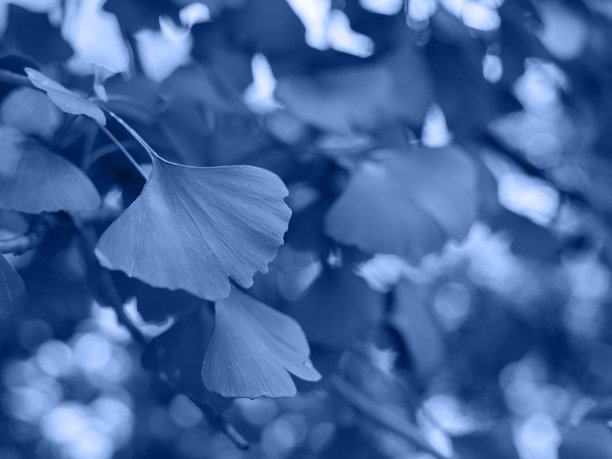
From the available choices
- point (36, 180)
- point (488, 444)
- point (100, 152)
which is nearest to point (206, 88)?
point (100, 152)

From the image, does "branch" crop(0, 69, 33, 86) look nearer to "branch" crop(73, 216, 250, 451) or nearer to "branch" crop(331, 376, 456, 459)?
"branch" crop(73, 216, 250, 451)

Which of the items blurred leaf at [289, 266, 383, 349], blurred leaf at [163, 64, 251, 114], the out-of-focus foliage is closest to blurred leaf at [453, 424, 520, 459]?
the out-of-focus foliage

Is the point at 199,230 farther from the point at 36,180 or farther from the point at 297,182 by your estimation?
the point at 297,182

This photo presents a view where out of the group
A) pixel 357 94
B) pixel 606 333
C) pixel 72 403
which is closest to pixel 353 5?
pixel 357 94

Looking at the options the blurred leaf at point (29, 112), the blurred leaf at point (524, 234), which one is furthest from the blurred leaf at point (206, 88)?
the blurred leaf at point (524, 234)

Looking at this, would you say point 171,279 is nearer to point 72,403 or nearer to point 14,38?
point 14,38

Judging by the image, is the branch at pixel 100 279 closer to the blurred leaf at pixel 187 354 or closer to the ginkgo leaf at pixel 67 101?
the blurred leaf at pixel 187 354
